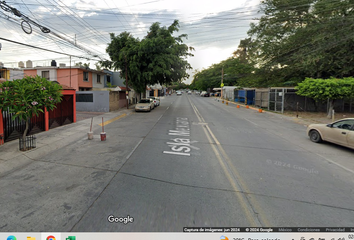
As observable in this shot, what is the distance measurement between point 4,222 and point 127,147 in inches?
180

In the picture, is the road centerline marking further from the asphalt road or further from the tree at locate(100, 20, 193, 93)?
the tree at locate(100, 20, 193, 93)

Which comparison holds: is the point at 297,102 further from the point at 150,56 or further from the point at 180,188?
the point at 180,188

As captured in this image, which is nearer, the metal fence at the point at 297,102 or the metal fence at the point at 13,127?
the metal fence at the point at 13,127

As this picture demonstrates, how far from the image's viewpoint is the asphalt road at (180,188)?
3.23 meters

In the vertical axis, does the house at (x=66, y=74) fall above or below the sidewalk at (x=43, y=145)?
above

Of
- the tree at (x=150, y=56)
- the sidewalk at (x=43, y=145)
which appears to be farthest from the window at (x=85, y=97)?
the sidewalk at (x=43, y=145)

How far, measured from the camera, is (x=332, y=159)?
6.49m

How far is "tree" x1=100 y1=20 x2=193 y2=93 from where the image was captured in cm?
2069

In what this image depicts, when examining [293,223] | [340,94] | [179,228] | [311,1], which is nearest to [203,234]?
[179,228]

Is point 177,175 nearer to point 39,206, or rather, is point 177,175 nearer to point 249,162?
point 249,162

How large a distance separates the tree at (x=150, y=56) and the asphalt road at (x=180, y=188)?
15.0 m

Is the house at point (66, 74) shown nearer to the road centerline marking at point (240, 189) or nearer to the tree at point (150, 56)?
the tree at point (150, 56)

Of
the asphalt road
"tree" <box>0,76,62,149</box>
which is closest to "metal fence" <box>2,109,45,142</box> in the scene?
"tree" <box>0,76,62,149</box>

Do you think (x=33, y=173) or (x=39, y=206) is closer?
(x=39, y=206)
